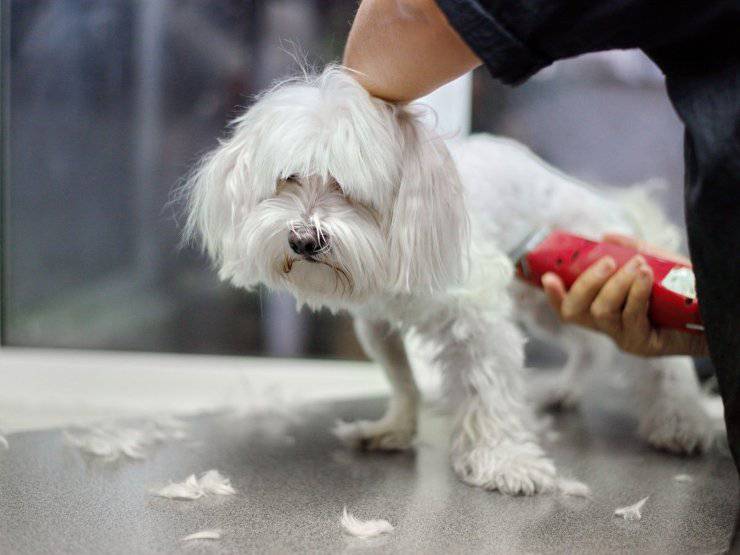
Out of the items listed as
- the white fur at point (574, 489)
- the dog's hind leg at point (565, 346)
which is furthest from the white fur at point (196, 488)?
the dog's hind leg at point (565, 346)

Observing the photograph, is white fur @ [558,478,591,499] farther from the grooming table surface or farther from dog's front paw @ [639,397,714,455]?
dog's front paw @ [639,397,714,455]

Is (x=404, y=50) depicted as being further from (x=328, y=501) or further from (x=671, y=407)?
Result: (x=671, y=407)

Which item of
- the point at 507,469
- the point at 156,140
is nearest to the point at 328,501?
the point at 507,469

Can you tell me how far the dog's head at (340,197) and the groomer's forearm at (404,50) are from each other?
0.02 metres

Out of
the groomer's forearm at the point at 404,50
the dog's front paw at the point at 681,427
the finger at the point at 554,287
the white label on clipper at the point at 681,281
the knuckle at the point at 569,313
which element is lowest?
the dog's front paw at the point at 681,427

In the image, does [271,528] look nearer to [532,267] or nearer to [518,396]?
[518,396]

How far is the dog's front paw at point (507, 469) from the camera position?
94 centimetres

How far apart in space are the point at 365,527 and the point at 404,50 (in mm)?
481

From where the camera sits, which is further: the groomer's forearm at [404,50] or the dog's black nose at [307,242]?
the dog's black nose at [307,242]

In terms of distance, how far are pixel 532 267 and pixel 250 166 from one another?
0.44m

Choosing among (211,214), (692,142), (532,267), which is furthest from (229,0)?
(692,142)

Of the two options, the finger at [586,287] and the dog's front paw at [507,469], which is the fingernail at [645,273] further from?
the dog's front paw at [507,469]

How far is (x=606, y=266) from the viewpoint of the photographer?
1.02 meters

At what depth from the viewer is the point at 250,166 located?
89cm
